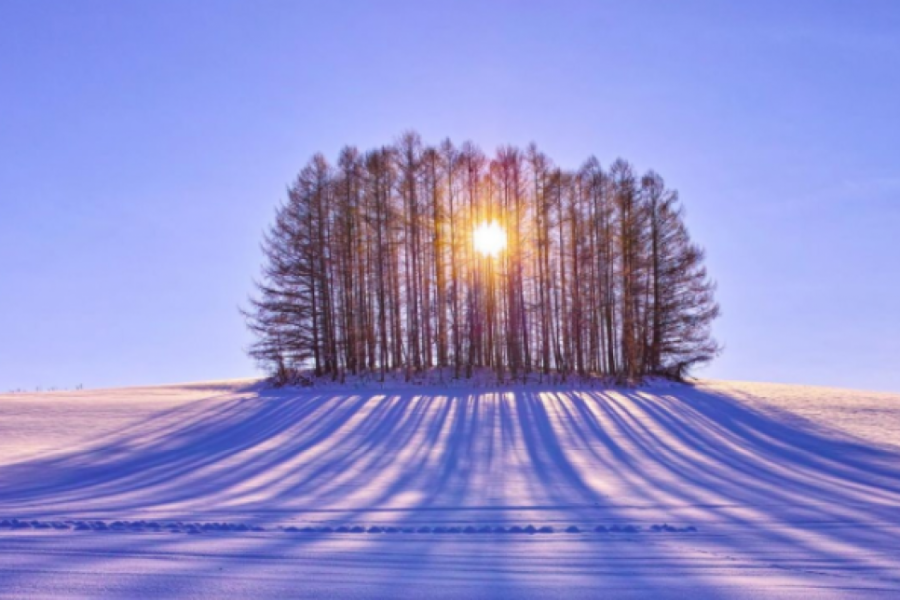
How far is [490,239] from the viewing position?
36031 millimetres

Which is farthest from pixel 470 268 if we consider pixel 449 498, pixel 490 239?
pixel 449 498

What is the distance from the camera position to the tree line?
34781 mm

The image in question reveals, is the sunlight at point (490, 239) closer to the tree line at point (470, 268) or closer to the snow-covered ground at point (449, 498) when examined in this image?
the tree line at point (470, 268)

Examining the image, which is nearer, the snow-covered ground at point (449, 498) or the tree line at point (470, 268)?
the snow-covered ground at point (449, 498)

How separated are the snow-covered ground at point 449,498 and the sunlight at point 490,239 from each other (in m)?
12.4

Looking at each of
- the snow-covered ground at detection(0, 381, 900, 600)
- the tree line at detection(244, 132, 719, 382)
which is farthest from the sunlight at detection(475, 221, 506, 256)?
the snow-covered ground at detection(0, 381, 900, 600)

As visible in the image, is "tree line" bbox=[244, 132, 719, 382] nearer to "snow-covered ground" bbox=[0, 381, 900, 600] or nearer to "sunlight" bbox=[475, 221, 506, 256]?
"sunlight" bbox=[475, 221, 506, 256]

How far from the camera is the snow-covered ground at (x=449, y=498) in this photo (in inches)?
271

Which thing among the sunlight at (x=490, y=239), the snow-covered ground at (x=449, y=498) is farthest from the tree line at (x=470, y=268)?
the snow-covered ground at (x=449, y=498)

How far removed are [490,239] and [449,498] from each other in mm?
25159

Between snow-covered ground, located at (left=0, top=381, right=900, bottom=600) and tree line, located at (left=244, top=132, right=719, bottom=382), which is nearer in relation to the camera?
snow-covered ground, located at (left=0, top=381, right=900, bottom=600)

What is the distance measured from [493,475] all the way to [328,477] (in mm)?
2947

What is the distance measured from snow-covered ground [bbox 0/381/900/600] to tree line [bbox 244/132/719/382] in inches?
405

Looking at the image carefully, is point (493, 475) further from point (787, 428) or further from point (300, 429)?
point (787, 428)
